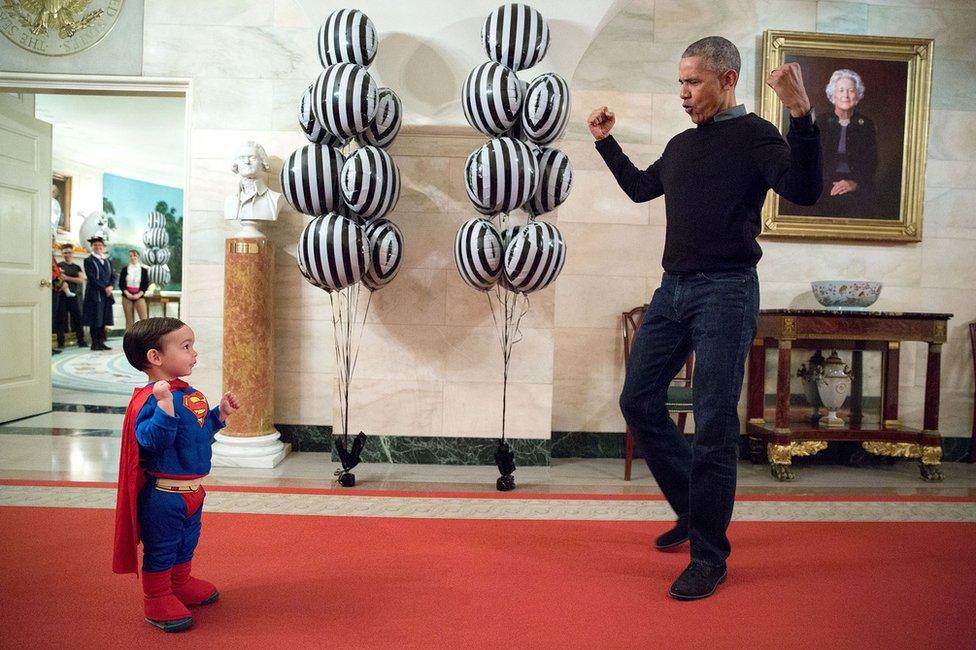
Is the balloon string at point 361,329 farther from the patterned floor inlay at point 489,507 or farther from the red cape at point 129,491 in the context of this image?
the red cape at point 129,491

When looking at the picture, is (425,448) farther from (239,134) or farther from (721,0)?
(721,0)

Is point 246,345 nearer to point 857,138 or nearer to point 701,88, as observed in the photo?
point 701,88

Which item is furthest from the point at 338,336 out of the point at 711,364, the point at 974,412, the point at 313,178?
the point at 974,412

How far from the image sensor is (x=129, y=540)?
1741 millimetres

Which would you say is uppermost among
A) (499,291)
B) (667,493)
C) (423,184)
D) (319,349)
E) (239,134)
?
(239,134)

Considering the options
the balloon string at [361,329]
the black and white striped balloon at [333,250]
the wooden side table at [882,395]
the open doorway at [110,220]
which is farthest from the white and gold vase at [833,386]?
the open doorway at [110,220]

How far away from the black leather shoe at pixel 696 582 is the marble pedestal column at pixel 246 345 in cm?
247

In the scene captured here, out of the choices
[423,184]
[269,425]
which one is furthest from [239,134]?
[269,425]

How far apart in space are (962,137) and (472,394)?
3.58m

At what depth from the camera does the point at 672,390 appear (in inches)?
145

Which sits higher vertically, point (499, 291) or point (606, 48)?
point (606, 48)

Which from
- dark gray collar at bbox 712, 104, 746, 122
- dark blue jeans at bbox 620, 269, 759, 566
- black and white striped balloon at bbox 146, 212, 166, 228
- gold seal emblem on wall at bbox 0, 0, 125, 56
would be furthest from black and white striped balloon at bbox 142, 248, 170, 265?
dark gray collar at bbox 712, 104, 746, 122

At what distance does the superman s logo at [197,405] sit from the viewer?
1.78m

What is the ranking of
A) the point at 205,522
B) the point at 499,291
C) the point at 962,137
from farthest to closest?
the point at 962,137 → the point at 499,291 → the point at 205,522
